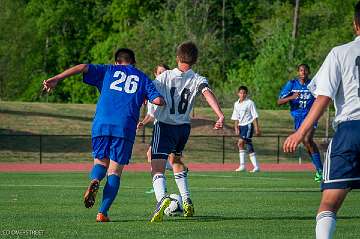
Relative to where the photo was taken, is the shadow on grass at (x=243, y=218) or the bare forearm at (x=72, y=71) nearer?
the bare forearm at (x=72, y=71)

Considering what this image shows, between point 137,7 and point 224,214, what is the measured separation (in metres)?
68.6

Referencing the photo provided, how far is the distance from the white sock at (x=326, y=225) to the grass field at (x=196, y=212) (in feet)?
8.43

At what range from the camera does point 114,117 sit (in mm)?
12844

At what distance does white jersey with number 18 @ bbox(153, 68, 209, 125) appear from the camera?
1383 cm

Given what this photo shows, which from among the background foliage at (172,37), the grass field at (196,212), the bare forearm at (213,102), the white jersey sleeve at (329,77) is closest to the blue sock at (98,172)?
the grass field at (196,212)

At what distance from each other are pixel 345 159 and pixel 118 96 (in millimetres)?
4829

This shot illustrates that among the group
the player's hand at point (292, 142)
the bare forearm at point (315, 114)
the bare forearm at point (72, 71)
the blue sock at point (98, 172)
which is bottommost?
the blue sock at point (98, 172)

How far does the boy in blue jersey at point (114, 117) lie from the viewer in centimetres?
1278

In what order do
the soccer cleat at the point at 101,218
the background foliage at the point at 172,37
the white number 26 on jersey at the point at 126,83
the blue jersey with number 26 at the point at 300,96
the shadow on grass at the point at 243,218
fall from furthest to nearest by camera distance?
the background foliage at the point at 172,37, the blue jersey with number 26 at the point at 300,96, the shadow on grass at the point at 243,218, the white number 26 on jersey at the point at 126,83, the soccer cleat at the point at 101,218

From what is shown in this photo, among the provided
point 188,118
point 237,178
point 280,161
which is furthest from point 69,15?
point 188,118

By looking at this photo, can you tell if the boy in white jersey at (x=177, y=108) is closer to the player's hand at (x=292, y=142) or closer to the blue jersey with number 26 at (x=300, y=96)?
the player's hand at (x=292, y=142)

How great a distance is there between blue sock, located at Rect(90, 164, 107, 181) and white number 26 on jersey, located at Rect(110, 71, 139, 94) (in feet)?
3.21

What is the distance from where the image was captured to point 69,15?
87.8m

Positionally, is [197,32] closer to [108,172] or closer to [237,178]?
[237,178]
